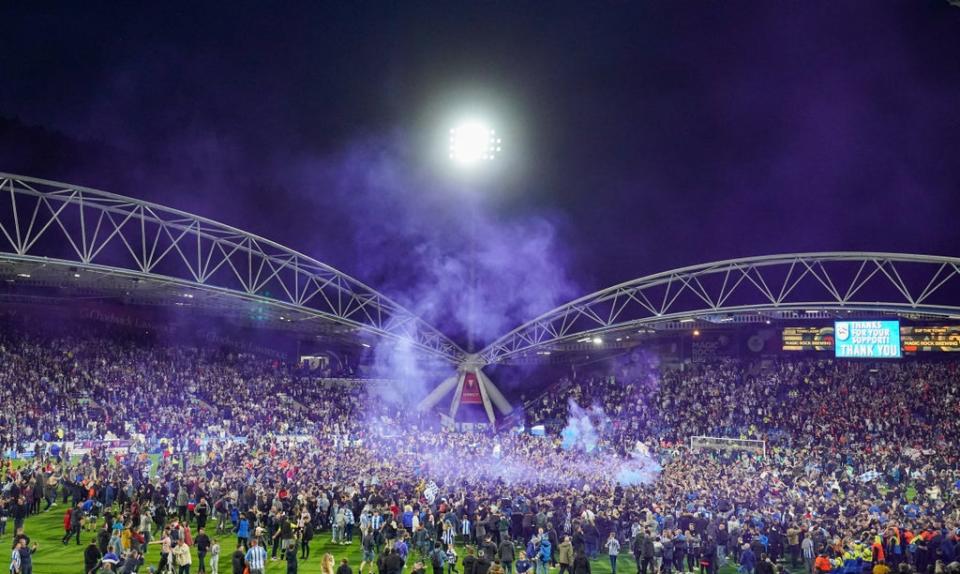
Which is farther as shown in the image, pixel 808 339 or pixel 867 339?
pixel 808 339

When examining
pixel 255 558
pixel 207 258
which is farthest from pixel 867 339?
pixel 255 558

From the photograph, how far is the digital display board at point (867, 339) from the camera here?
130 ft

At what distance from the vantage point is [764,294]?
1756 inches

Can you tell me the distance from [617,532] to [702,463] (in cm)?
1155

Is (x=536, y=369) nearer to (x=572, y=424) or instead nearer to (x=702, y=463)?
(x=572, y=424)

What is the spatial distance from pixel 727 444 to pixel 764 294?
10752 mm

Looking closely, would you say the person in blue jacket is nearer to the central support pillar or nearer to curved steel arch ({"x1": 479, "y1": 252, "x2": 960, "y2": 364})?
curved steel arch ({"x1": 479, "y1": 252, "x2": 960, "y2": 364})

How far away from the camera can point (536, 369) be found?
181ft

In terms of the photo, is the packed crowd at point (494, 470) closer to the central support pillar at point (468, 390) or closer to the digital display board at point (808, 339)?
the digital display board at point (808, 339)

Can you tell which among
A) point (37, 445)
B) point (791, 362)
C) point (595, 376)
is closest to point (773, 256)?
point (791, 362)

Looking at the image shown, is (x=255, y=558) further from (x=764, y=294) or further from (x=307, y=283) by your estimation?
(x=764, y=294)

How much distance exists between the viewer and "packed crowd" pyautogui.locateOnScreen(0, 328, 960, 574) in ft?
57.6

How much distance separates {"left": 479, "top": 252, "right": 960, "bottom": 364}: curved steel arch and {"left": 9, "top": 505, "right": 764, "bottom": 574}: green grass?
55.3 ft

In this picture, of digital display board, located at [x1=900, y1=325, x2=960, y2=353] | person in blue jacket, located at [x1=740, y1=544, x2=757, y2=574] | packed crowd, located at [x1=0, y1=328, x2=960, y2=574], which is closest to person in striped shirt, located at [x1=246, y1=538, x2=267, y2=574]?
packed crowd, located at [x1=0, y1=328, x2=960, y2=574]
